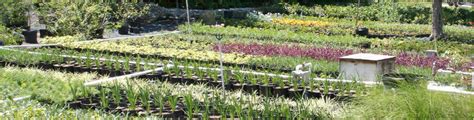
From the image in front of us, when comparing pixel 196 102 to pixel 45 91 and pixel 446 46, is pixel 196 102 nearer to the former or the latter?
pixel 45 91

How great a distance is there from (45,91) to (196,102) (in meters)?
2.02

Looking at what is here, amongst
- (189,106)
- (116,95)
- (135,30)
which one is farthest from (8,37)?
(189,106)

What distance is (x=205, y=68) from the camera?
10.9 metres

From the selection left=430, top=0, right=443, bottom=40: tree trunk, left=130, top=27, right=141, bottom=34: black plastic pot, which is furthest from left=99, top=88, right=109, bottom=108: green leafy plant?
left=130, top=27, right=141, bottom=34: black plastic pot

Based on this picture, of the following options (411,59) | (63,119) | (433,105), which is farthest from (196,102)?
(411,59)

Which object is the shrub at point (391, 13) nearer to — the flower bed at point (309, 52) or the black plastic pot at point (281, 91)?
the flower bed at point (309, 52)

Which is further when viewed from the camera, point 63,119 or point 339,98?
point 339,98

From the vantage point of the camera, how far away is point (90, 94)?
8.70 m

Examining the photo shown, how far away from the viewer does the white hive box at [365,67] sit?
9.95 metres

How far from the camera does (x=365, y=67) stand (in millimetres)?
10086

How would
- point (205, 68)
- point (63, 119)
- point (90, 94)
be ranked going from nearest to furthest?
point (63, 119) < point (90, 94) < point (205, 68)

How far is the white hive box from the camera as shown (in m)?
9.95

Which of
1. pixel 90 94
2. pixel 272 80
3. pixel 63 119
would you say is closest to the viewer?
pixel 63 119

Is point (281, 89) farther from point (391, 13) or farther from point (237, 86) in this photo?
point (391, 13)
